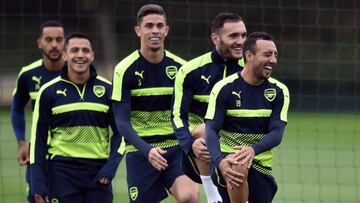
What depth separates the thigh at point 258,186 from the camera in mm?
8750

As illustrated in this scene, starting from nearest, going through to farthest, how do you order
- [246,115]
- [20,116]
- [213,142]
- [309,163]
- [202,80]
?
[213,142] → [246,115] → [202,80] → [20,116] → [309,163]

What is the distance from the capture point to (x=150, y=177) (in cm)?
978

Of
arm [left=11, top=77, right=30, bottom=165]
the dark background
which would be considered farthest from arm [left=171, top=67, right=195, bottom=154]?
the dark background

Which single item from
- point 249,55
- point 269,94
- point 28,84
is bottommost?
point 28,84

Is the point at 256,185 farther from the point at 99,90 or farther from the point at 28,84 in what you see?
the point at 28,84

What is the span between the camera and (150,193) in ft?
32.0

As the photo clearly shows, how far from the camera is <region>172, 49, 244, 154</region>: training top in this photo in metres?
9.34

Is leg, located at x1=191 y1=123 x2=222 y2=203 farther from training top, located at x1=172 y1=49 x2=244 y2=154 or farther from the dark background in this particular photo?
the dark background

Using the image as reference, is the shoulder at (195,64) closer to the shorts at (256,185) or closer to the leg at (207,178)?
the leg at (207,178)

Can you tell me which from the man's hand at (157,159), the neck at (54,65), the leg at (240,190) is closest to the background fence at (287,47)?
the neck at (54,65)

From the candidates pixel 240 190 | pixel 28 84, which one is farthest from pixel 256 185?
pixel 28 84

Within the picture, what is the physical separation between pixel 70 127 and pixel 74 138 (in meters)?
0.09

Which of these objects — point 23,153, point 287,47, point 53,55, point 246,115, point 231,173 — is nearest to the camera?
point 231,173

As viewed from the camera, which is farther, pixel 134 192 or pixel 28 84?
pixel 28 84
